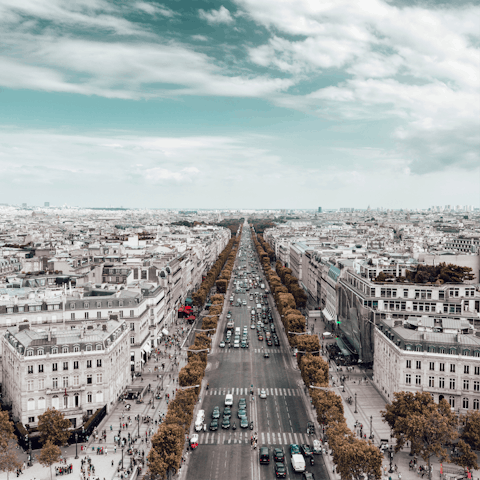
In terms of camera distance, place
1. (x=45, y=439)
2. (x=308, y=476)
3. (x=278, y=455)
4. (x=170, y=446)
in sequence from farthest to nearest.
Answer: (x=45, y=439) < (x=278, y=455) < (x=170, y=446) < (x=308, y=476)

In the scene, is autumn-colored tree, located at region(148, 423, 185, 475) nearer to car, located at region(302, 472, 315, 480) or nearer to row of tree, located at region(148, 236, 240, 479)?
row of tree, located at region(148, 236, 240, 479)

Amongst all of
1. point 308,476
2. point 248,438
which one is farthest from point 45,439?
point 308,476

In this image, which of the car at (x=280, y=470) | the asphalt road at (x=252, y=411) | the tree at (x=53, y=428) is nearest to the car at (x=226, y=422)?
the asphalt road at (x=252, y=411)

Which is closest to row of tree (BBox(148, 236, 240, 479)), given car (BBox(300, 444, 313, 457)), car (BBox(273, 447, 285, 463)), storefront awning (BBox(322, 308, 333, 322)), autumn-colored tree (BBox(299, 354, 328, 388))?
car (BBox(273, 447, 285, 463))

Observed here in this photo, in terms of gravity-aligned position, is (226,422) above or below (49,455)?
below

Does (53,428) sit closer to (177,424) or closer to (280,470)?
(177,424)

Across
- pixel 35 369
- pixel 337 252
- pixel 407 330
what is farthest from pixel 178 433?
pixel 337 252
